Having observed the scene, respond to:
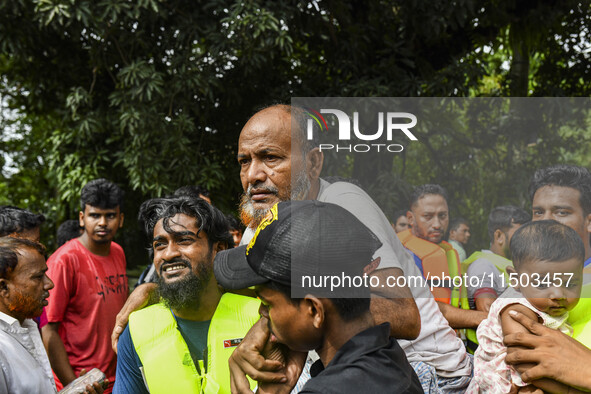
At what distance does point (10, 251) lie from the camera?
2.90 metres

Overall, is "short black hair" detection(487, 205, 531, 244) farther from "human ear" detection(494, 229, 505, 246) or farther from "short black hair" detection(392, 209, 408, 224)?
"short black hair" detection(392, 209, 408, 224)

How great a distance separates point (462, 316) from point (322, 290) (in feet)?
5.18

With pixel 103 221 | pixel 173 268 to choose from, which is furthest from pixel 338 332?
pixel 103 221

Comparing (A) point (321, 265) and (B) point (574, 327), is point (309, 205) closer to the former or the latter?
(A) point (321, 265)

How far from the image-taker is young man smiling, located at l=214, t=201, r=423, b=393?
1.62m

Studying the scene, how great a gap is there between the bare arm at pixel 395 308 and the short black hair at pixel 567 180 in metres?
0.72

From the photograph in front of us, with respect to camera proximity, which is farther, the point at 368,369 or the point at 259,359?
the point at 259,359

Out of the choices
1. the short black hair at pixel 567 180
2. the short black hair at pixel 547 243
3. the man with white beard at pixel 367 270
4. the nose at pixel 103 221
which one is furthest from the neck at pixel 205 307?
the nose at pixel 103 221

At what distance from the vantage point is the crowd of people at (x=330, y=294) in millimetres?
1670

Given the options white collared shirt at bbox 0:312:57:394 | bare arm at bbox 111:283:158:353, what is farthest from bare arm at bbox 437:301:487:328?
white collared shirt at bbox 0:312:57:394

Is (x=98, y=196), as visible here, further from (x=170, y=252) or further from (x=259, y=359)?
(x=259, y=359)

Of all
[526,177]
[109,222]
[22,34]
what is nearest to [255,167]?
[526,177]

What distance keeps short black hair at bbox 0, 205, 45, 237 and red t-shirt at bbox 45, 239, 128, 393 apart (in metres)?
0.33

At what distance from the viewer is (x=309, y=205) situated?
1.73 metres
